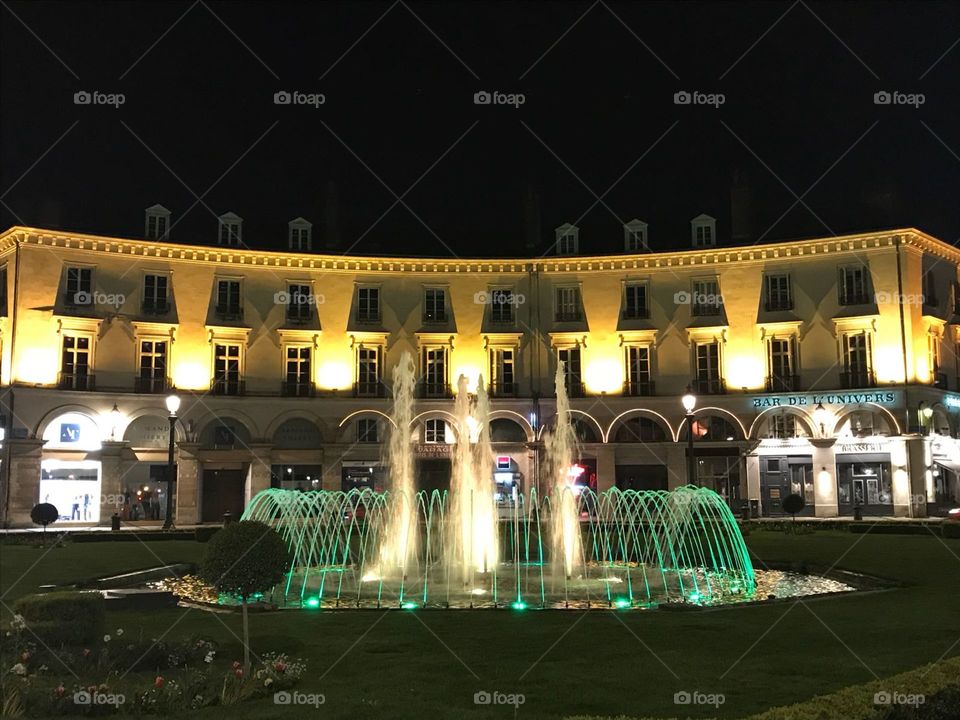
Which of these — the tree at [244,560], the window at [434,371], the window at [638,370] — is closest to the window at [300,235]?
the window at [434,371]

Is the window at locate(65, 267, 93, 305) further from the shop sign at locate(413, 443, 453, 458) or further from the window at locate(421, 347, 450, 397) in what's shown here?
the shop sign at locate(413, 443, 453, 458)

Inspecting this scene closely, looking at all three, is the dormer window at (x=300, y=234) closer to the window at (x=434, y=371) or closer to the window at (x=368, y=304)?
the window at (x=368, y=304)

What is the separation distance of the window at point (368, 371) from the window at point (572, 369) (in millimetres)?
9688

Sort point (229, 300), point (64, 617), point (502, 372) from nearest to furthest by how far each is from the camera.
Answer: point (64, 617)
point (229, 300)
point (502, 372)

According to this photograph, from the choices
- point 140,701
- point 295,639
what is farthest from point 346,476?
point 140,701

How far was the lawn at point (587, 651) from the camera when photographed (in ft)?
34.7

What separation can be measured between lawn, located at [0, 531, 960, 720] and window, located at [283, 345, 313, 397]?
2908 cm

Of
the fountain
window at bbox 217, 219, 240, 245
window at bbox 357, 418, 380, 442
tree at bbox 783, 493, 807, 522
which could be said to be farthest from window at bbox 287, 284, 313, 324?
tree at bbox 783, 493, 807, 522

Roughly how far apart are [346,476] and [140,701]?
39.5 m

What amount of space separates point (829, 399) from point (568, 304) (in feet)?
46.4

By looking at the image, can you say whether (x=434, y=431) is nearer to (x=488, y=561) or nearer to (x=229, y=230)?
(x=229, y=230)

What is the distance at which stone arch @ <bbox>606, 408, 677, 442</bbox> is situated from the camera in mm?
49781

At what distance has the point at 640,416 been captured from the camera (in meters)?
50.5

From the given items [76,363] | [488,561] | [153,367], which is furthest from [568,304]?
[488,561]
